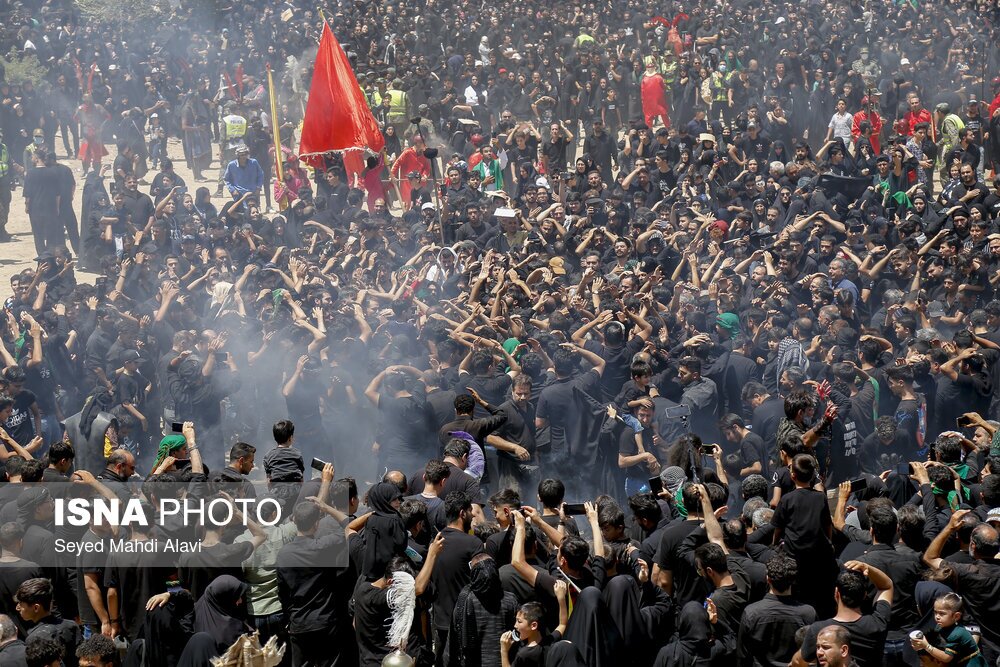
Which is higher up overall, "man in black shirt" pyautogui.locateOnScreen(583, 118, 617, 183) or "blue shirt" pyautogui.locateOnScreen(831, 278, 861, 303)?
"blue shirt" pyautogui.locateOnScreen(831, 278, 861, 303)

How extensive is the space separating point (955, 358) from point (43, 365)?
28.3ft

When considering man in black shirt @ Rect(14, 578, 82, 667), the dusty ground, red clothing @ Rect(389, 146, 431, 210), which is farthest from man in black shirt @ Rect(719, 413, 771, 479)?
the dusty ground

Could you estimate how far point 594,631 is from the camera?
22.2 ft

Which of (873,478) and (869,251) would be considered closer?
(873,478)

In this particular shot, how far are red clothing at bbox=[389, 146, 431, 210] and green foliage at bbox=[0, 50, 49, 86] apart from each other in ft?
35.8

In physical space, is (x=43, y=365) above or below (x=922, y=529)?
below

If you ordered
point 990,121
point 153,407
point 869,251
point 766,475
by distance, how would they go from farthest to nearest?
point 990,121 → point 869,251 → point 153,407 → point 766,475

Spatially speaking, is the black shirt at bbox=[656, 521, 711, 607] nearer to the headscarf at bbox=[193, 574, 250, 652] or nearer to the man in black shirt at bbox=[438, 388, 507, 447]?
the headscarf at bbox=[193, 574, 250, 652]

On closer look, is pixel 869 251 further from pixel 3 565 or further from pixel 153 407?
pixel 3 565

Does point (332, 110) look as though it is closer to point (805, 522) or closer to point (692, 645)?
point (805, 522)

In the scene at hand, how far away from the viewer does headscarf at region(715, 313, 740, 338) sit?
42.4ft

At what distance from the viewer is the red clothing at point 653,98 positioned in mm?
24422

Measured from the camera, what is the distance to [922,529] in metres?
7.48

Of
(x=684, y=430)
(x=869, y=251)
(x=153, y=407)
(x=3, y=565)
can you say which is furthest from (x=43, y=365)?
(x=869, y=251)
